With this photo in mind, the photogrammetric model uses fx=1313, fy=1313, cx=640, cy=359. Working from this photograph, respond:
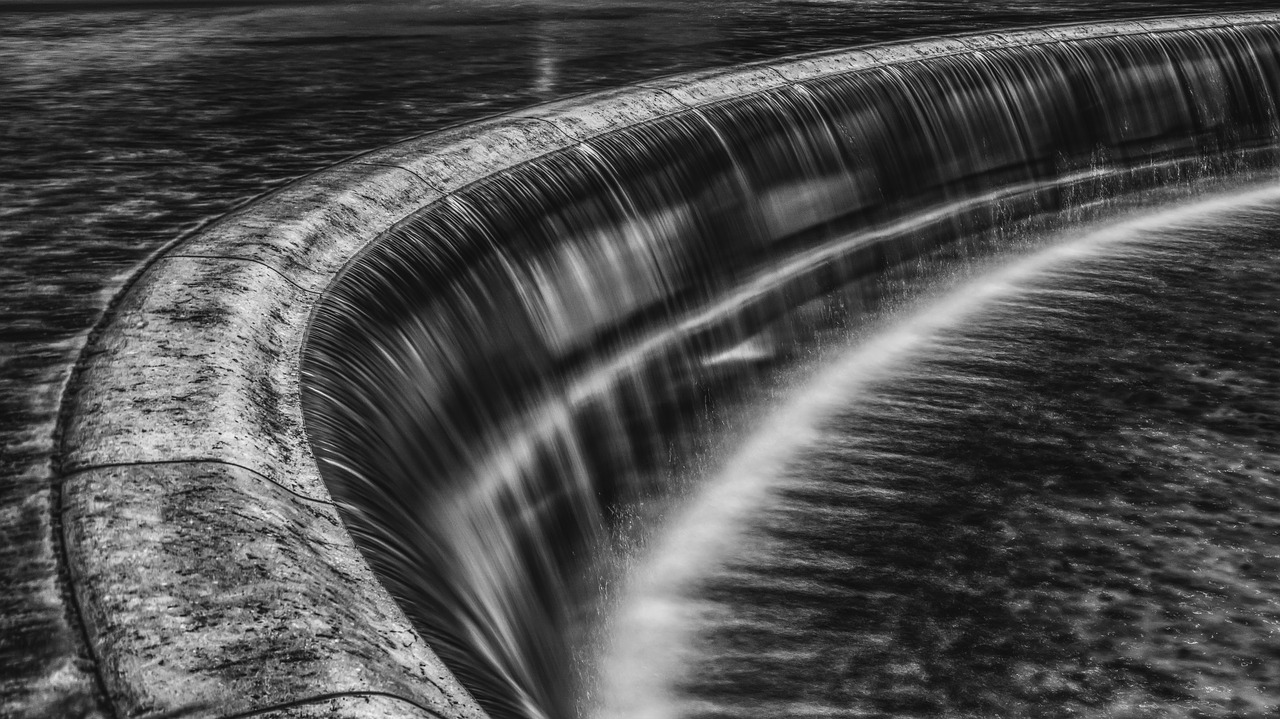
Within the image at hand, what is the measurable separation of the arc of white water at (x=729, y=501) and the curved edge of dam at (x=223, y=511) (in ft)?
5.24

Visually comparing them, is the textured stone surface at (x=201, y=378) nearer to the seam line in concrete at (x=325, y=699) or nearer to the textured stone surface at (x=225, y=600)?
the textured stone surface at (x=225, y=600)

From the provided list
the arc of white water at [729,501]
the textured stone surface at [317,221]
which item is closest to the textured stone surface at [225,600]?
the textured stone surface at [317,221]

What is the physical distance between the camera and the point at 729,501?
17.8ft

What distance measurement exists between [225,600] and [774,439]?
3.99m

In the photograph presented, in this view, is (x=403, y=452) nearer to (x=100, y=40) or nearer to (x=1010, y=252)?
(x=1010, y=252)

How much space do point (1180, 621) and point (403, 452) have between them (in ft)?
8.68

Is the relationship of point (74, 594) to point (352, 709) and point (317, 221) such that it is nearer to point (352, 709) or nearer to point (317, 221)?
point (352, 709)

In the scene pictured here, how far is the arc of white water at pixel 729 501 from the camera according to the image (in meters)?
4.30

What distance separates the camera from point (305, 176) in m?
5.21

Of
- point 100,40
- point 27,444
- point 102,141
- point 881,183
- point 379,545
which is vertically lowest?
point 379,545

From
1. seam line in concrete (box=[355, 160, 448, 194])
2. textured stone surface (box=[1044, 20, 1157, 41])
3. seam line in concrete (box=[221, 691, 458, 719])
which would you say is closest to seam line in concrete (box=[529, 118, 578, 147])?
seam line in concrete (box=[355, 160, 448, 194])

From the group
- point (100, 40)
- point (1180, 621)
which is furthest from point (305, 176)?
point (100, 40)

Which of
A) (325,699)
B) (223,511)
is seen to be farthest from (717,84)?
(325,699)

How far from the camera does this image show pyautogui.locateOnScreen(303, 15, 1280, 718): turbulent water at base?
12.9ft
